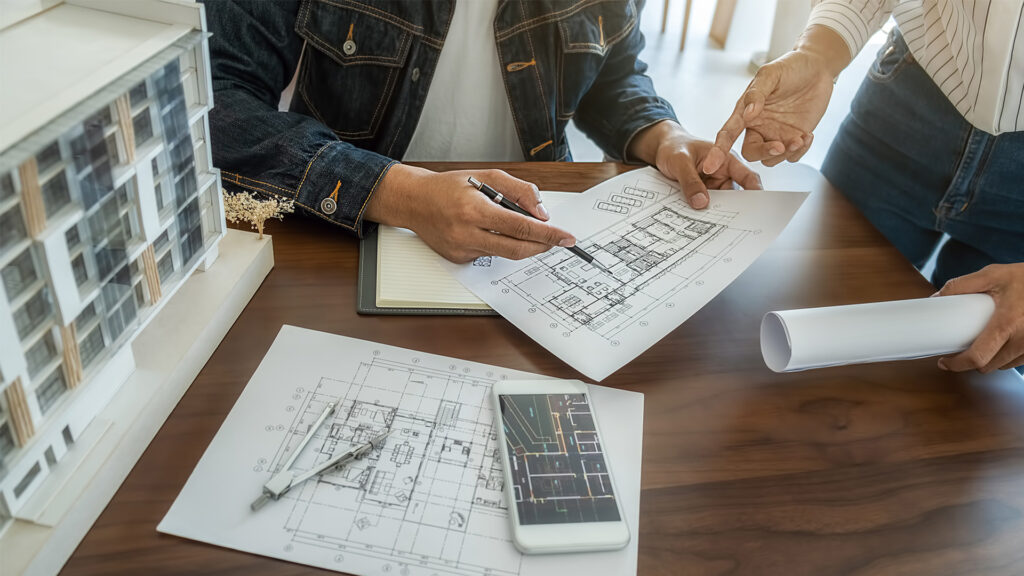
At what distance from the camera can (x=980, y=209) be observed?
119 centimetres

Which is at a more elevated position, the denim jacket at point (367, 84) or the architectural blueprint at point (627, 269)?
the denim jacket at point (367, 84)

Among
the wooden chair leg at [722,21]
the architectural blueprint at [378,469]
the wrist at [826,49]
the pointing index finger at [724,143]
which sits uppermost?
the wrist at [826,49]

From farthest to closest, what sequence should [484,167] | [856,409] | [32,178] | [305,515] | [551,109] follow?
1. [551,109]
2. [484,167]
3. [856,409]
4. [305,515]
5. [32,178]

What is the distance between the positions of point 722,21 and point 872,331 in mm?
3324

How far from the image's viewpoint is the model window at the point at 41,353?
523 millimetres

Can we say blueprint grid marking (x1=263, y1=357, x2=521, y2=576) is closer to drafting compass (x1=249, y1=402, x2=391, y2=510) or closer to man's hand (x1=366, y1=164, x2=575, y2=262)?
drafting compass (x1=249, y1=402, x2=391, y2=510)

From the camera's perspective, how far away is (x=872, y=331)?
76 centimetres

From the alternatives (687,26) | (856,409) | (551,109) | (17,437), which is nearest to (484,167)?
(551,109)

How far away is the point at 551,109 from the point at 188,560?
957 millimetres

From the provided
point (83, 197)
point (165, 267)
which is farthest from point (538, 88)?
point (83, 197)

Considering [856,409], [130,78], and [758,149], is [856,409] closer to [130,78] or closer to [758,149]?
[758,149]

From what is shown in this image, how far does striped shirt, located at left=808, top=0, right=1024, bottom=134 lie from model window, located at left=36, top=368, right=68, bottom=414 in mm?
1114

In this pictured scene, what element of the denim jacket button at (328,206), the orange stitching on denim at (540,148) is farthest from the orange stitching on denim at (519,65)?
the denim jacket button at (328,206)

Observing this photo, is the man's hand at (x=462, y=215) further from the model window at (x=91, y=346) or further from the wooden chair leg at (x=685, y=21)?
the wooden chair leg at (x=685, y=21)
